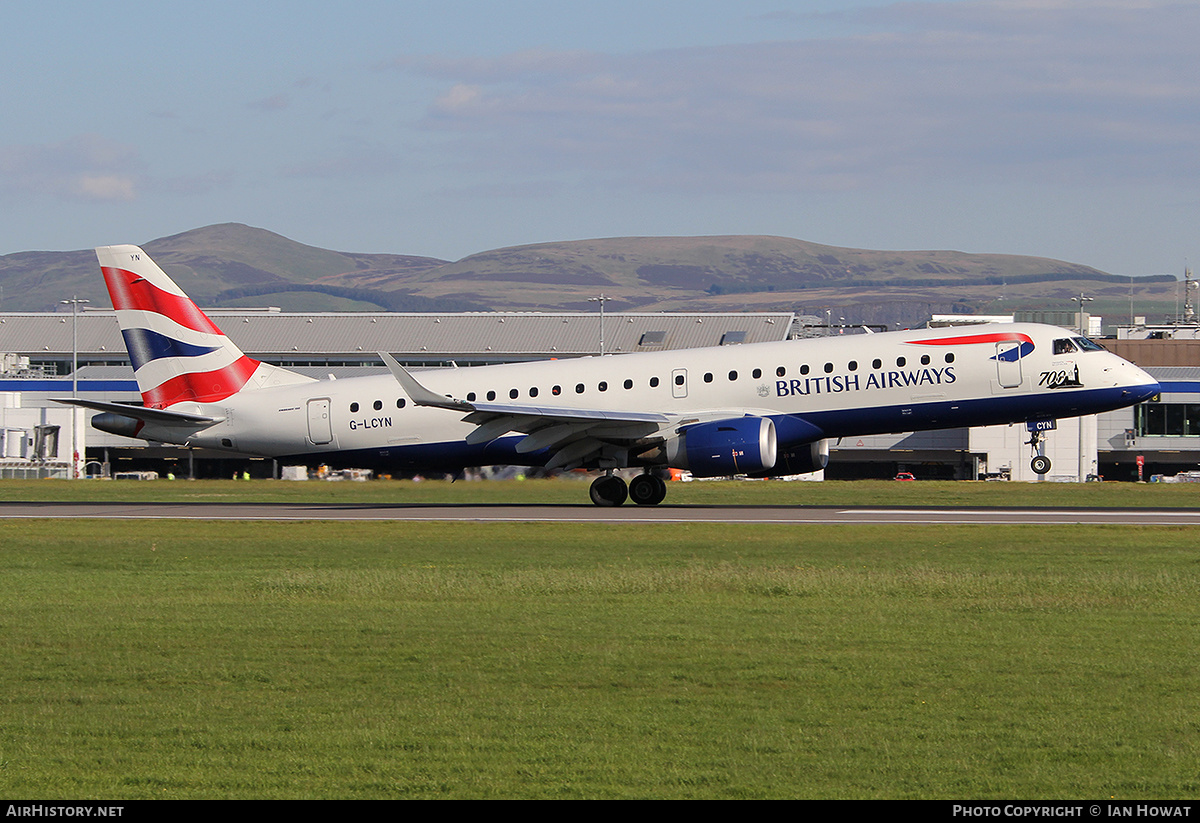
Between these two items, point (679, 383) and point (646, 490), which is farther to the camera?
point (646, 490)

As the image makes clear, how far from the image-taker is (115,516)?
3769cm

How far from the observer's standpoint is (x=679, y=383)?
38.9 metres

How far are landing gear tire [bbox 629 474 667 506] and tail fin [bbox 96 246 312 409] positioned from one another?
490 inches

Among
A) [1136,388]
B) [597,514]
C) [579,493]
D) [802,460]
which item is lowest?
[597,514]

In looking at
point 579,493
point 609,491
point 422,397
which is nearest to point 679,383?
point 609,491

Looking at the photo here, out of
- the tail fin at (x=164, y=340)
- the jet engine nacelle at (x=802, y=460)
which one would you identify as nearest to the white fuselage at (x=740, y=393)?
the tail fin at (x=164, y=340)

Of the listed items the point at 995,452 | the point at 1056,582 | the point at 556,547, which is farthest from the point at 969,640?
the point at 995,452

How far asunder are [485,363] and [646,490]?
8282cm

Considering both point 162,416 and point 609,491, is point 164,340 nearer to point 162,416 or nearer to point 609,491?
point 162,416

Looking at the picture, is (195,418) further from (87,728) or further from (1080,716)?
(1080,716)

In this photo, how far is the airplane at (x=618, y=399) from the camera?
3716cm

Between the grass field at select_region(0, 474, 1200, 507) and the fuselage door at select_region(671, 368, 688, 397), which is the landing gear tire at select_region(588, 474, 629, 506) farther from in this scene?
the fuselage door at select_region(671, 368, 688, 397)

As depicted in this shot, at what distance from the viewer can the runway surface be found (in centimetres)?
3503

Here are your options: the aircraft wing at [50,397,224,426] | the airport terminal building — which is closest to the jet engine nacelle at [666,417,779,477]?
the aircraft wing at [50,397,224,426]
